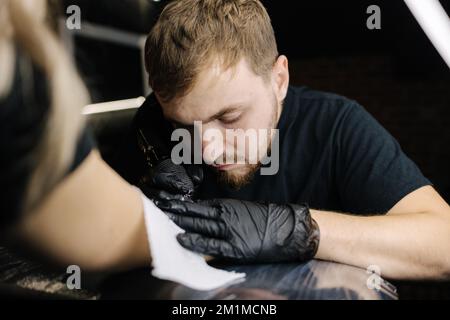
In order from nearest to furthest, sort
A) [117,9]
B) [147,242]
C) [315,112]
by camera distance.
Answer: [147,242]
[315,112]
[117,9]

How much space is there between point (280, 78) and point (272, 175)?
1.16ft

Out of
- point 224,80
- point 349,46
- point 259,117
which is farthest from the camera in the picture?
point 349,46

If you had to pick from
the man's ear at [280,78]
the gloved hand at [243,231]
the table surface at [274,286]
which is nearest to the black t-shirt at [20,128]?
the table surface at [274,286]

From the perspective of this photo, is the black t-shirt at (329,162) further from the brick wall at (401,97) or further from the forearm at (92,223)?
the brick wall at (401,97)

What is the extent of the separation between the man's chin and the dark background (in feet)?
8.90

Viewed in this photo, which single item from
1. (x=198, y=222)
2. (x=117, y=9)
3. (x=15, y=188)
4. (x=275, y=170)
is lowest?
(x=275, y=170)

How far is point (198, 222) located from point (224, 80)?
0.55 meters

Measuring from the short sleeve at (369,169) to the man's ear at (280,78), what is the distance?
238mm

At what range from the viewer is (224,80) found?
1.25 m

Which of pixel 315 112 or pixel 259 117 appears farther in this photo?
pixel 315 112

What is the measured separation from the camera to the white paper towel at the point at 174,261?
0.72 meters

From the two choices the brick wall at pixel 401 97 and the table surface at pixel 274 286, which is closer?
the table surface at pixel 274 286
